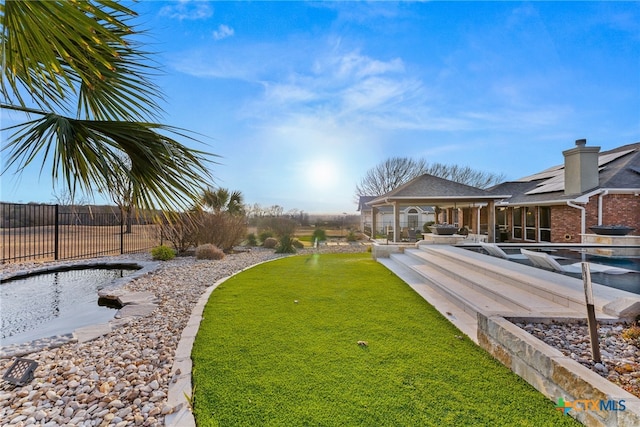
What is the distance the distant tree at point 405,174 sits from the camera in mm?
34094

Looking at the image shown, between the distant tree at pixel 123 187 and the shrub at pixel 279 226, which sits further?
the shrub at pixel 279 226

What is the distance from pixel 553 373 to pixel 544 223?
49.1ft

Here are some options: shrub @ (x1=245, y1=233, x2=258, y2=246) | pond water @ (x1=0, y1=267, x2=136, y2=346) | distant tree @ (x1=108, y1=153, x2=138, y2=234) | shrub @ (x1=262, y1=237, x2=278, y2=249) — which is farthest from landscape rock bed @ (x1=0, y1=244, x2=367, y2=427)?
shrub @ (x1=245, y1=233, x2=258, y2=246)

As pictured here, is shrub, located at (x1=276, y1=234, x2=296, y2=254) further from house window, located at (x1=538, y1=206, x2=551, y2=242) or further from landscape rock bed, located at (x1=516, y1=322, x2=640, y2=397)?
house window, located at (x1=538, y1=206, x2=551, y2=242)

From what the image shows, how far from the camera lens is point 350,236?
67.0ft

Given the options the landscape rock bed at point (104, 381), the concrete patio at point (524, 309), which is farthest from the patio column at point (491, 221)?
the landscape rock bed at point (104, 381)

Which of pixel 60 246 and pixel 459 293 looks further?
pixel 60 246

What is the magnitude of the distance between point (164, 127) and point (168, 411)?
7.85ft

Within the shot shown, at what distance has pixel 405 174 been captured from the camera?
34000mm

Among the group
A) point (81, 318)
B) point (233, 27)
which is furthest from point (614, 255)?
point (81, 318)

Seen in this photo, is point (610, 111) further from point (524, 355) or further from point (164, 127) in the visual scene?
point (164, 127)

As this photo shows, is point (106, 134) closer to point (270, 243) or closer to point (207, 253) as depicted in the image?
point (207, 253)

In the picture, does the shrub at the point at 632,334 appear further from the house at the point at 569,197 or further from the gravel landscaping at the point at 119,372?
the house at the point at 569,197

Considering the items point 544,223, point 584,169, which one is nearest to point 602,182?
point 584,169
